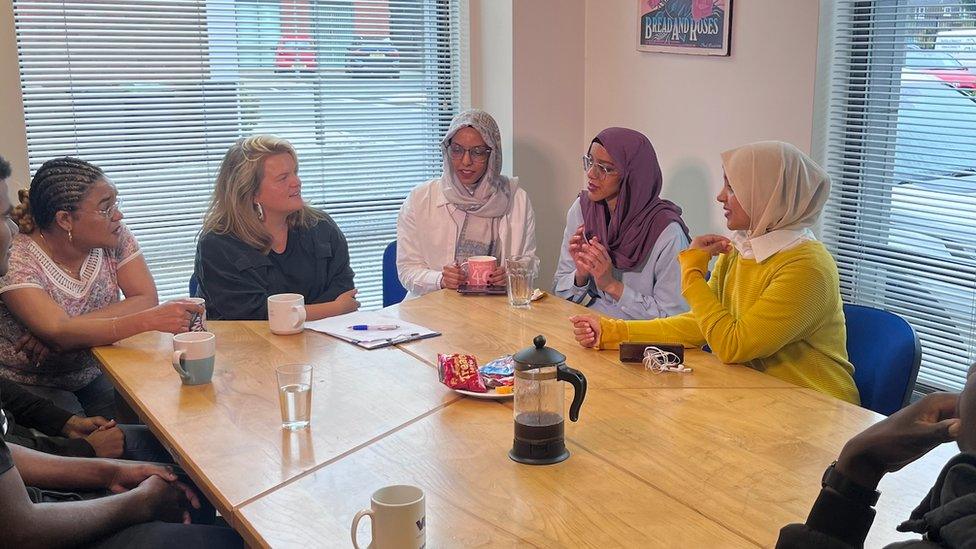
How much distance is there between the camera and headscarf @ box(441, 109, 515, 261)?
3.77 m

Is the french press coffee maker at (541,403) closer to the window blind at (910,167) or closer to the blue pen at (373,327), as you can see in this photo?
the blue pen at (373,327)

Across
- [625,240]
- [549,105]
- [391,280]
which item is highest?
[549,105]

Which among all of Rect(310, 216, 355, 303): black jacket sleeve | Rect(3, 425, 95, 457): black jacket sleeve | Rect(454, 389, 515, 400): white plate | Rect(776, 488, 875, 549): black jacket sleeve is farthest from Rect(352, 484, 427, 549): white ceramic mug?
Rect(310, 216, 355, 303): black jacket sleeve

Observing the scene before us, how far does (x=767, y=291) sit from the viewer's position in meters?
2.41

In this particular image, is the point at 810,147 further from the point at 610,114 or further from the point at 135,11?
the point at 135,11

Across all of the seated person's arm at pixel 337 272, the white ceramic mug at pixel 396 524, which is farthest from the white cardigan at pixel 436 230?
the white ceramic mug at pixel 396 524

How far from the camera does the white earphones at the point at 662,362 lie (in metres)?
2.36

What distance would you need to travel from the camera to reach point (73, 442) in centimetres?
241

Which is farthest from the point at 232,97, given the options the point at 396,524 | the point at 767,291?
the point at 396,524

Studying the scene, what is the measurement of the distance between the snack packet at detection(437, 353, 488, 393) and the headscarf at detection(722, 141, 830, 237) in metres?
0.93

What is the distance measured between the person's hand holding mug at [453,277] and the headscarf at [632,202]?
65cm

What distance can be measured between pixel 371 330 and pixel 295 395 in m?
0.73

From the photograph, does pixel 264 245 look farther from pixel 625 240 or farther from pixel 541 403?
pixel 541 403

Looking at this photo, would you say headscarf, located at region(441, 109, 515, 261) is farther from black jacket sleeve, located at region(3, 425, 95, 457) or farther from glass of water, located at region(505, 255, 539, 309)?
black jacket sleeve, located at region(3, 425, 95, 457)
